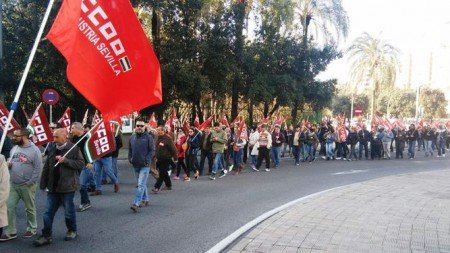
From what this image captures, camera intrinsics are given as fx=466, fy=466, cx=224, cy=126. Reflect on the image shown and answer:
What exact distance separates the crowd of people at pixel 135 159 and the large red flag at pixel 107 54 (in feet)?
3.34

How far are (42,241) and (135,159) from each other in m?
2.95

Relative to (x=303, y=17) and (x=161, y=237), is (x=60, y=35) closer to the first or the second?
(x=161, y=237)

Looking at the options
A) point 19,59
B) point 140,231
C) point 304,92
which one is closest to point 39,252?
point 140,231

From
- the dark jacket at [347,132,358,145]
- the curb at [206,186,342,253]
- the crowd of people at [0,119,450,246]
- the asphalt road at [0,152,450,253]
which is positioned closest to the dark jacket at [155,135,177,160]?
the crowd of people at [0,119,450,246]

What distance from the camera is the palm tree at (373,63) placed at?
38.2 m

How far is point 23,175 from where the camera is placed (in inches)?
266

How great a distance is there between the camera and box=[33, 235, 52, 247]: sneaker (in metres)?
6.32

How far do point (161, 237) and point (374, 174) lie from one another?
36.6ft

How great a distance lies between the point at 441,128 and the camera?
1114 inches

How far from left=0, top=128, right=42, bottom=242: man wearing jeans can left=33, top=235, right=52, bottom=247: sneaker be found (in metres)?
0.54

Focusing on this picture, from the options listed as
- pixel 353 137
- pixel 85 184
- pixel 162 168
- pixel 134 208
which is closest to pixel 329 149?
pixel 353 137

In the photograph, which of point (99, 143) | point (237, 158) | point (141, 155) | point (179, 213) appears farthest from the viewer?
point (237, 158)

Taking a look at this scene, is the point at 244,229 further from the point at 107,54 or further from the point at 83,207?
the point at 107,54

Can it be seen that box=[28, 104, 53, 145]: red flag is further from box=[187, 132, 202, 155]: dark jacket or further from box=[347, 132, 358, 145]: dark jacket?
box=[347, 132, 358, 145]: dark jacket
